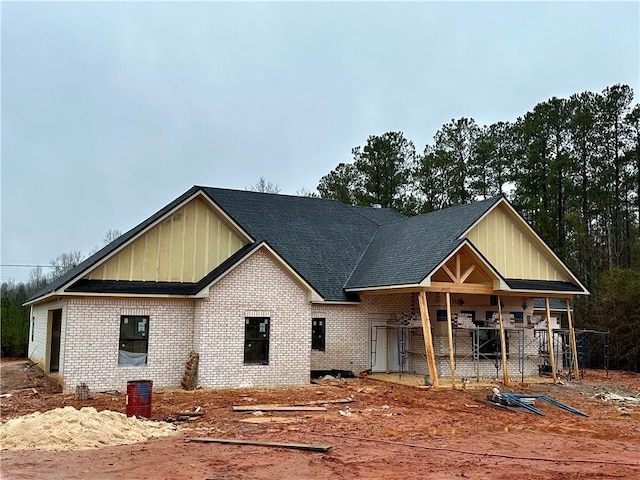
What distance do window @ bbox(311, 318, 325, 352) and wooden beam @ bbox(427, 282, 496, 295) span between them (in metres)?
4.49

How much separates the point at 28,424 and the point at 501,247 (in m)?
17.2

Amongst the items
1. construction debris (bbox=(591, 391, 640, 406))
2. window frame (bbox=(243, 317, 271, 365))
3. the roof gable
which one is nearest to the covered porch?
the roof gable

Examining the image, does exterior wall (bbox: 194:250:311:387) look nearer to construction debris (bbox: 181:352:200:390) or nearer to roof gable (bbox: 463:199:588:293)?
construction debris (bbox: 181:352:200:390)

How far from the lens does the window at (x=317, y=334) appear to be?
2167 centimetres

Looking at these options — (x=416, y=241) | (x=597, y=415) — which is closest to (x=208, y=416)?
(x=597, y=415)

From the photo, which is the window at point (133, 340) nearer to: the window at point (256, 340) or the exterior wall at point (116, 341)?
the exterior wall at point (116, 341)

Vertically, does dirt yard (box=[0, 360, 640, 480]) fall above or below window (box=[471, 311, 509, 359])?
below

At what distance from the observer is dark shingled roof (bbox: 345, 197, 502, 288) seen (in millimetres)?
19922

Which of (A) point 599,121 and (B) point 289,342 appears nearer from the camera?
(B) point 289,342

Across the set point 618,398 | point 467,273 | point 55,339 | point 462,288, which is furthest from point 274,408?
point 55,339

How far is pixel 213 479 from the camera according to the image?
8.50 metres

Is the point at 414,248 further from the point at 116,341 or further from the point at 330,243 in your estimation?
the point at 116,341

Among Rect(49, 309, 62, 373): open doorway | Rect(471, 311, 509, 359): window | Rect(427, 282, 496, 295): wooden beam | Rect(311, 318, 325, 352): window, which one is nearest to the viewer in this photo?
Rect(427, 282, 496, 295): wooden beam

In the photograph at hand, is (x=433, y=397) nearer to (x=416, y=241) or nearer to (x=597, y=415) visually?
(x=597, y=415)
